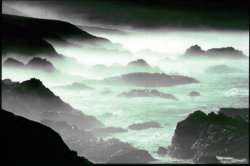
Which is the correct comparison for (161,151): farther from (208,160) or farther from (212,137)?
(212,137)

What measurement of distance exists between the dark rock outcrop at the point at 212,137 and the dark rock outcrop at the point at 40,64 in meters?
4.10

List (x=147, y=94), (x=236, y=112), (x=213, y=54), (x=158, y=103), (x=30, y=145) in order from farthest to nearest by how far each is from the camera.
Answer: (x=213, y=54) < (x=147, y=94) < (x=158, y=103) < (x=236, y=112) < (x=30, y=145)

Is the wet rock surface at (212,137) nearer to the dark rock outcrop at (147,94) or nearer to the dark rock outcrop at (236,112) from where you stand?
the dark rock outcrop at (236,112)

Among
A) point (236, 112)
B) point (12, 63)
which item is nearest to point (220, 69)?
point (236, 112)

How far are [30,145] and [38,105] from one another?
2.62 metres

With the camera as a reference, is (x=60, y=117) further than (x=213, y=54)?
No

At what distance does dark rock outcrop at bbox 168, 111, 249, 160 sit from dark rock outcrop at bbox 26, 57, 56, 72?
410 cm

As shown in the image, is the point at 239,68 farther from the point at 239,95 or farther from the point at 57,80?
the point at 57,80

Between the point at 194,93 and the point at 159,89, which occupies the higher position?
the point at 159,89

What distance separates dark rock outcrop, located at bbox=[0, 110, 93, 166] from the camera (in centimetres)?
861

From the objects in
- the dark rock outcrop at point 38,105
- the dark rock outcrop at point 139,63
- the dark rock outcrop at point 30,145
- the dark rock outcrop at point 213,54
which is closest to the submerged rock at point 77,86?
the dark rock outcrop at point 38,105

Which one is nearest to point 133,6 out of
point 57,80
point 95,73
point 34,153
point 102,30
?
point 102,30

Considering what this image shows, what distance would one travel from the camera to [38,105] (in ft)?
37.8

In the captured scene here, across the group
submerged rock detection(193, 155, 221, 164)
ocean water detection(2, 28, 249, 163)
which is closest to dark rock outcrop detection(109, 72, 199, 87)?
ocean water detection(2, 28, 249, 163)
